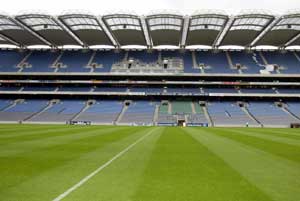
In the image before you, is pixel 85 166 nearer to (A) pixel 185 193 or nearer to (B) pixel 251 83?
(A) pixel 185 193

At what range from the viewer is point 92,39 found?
66.1 metres

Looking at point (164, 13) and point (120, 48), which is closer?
point (164, 13)

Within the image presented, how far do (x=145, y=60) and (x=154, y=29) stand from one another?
50.7 feet

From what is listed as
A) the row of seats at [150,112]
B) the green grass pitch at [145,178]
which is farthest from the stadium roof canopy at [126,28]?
the green grass pitch at [145,178]

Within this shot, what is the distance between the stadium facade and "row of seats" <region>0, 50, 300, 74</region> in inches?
9.1

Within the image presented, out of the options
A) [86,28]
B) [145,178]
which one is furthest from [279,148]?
[86,28]

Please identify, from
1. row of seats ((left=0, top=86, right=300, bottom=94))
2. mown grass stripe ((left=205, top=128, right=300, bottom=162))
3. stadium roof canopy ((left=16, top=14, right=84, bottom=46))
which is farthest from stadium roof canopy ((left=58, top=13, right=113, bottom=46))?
mown grass stripe ((left=205, top=128, right=300, bottom=162))

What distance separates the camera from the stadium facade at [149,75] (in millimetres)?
58969

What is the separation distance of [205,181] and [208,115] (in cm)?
5521

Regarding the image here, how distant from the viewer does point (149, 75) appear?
6956 cm

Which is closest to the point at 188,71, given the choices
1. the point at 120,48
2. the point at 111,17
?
the point at 120,48

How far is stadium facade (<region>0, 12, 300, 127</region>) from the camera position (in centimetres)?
5897

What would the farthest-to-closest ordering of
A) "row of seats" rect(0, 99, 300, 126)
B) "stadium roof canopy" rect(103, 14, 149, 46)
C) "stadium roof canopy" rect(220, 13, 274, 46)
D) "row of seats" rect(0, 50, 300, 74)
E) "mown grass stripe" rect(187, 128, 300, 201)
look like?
1. "row of seats" rect(0, 50, 300, 74)
2. "row of seats" rect(0, 99, 300, 126)
3. "stadium roof canopy" rect(103, 14, 149, 46)
4. "stadium roof canopy" rect(220, 13, 274, 46)
5. "mown grass stripe" rect(187, 128, 300, 201)

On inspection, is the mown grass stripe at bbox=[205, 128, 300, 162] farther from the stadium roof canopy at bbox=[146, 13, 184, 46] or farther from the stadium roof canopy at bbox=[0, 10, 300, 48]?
the stadium roof canopy at bbox=[146, 13, 184, 46]
